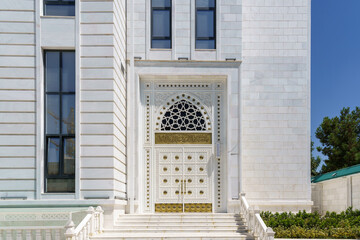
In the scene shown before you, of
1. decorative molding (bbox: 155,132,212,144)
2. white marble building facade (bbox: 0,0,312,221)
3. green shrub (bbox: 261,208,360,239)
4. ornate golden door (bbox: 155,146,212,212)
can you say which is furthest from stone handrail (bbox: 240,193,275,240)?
decorative molding (bbox: 155,132,212,144)

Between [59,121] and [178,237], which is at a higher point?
[59,121]

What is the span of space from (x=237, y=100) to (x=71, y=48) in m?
4.99

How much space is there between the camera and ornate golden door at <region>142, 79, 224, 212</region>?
12.5m

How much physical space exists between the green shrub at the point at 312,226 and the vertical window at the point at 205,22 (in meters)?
5.45

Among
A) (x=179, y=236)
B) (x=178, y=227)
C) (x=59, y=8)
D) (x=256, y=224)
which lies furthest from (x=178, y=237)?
(x=59, y=8)

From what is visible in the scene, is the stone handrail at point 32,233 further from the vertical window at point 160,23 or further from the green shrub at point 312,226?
the vertical window at point 160,23

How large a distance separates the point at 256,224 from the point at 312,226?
76.7 inches

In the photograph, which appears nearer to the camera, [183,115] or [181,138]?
[181,138]

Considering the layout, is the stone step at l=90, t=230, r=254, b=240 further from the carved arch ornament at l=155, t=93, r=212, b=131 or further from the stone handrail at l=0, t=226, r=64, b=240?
the carved arch ornament at l=155, t=93, r=212, b=131

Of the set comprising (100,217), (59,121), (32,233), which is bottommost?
(32,233)

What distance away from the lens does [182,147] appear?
1255 cm

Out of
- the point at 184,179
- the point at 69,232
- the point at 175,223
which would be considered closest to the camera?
the point at 69,232

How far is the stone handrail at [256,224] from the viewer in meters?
8.57

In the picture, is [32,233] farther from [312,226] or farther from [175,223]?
[312,226]
